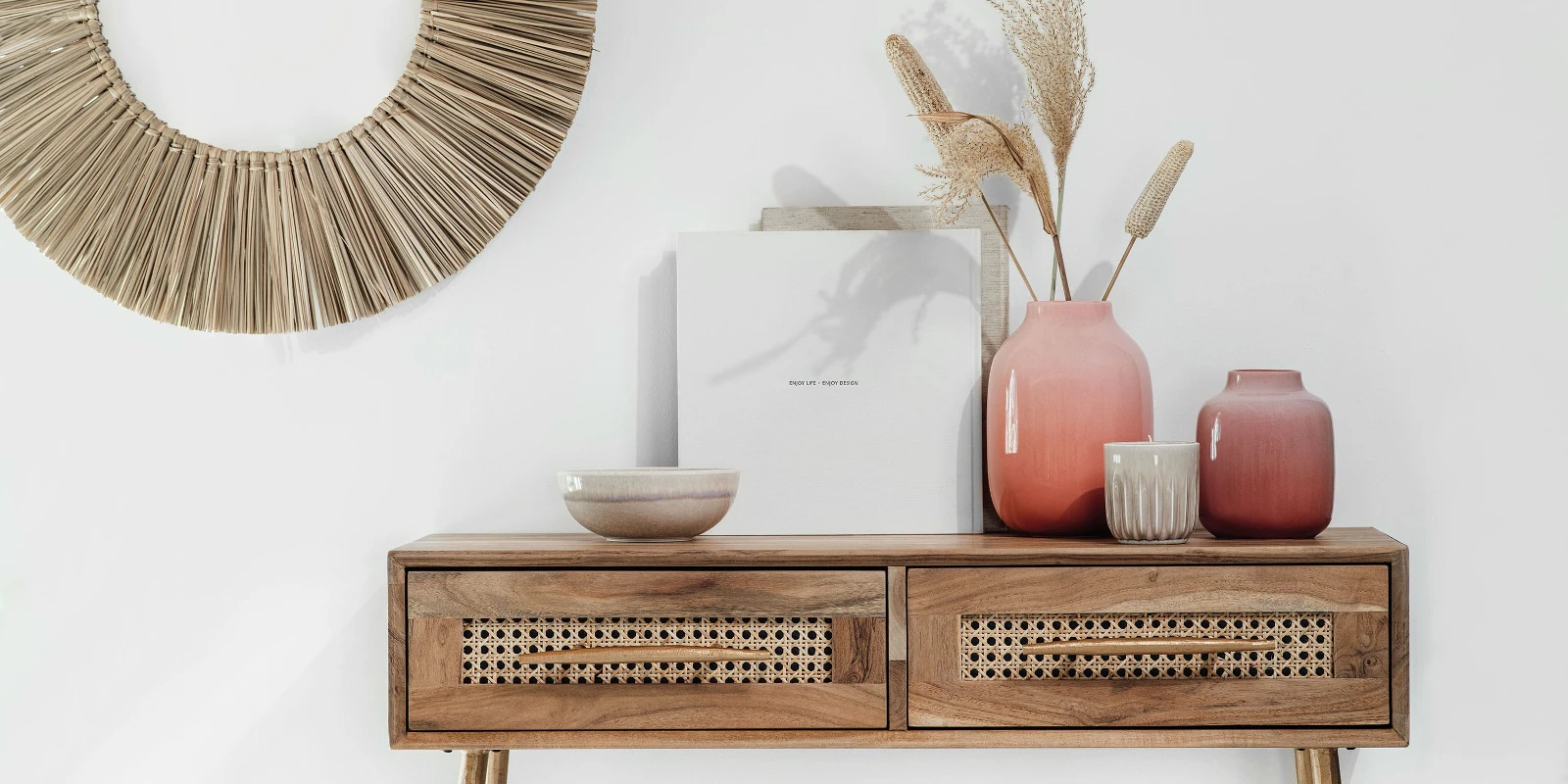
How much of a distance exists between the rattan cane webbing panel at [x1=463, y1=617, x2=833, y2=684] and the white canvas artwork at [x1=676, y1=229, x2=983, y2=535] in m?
0.17

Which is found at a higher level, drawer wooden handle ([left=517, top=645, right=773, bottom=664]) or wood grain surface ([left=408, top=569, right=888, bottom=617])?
wood grain surface ([left=408, top=569, right=888, bottom=617])

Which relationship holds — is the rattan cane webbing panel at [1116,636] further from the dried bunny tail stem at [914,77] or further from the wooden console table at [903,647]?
the dried bunny tail stem at [914,77]

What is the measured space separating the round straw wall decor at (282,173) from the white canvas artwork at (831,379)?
25 centimetres

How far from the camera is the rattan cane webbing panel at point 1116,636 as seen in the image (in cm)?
92

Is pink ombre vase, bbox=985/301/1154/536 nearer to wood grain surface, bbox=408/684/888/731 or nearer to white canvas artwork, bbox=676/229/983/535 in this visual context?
white canvas artwork, bbox=676/229/983/535

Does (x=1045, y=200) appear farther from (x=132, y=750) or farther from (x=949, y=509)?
(x=132, y=750)

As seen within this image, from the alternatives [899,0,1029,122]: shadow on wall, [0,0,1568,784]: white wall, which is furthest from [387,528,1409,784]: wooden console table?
[899,0,1029,122]: shadow on wall

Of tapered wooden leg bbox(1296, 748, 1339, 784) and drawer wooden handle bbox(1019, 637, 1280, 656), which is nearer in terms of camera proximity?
drawer wooden handle bbox(1019, 637, 1280, 656)

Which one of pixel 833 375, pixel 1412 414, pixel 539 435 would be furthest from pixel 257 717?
pixel 1412 414

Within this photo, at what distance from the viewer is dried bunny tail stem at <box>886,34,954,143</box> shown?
1.00 meters

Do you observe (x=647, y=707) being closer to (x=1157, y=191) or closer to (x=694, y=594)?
(x=694, y=594)

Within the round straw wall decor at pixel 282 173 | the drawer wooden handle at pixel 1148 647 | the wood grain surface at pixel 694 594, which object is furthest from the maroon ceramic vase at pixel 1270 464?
the round straw wall decor at pixel 282 173

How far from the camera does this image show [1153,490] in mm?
931

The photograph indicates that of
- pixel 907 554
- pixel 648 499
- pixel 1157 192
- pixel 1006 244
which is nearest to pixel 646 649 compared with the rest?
pixel 648 499
